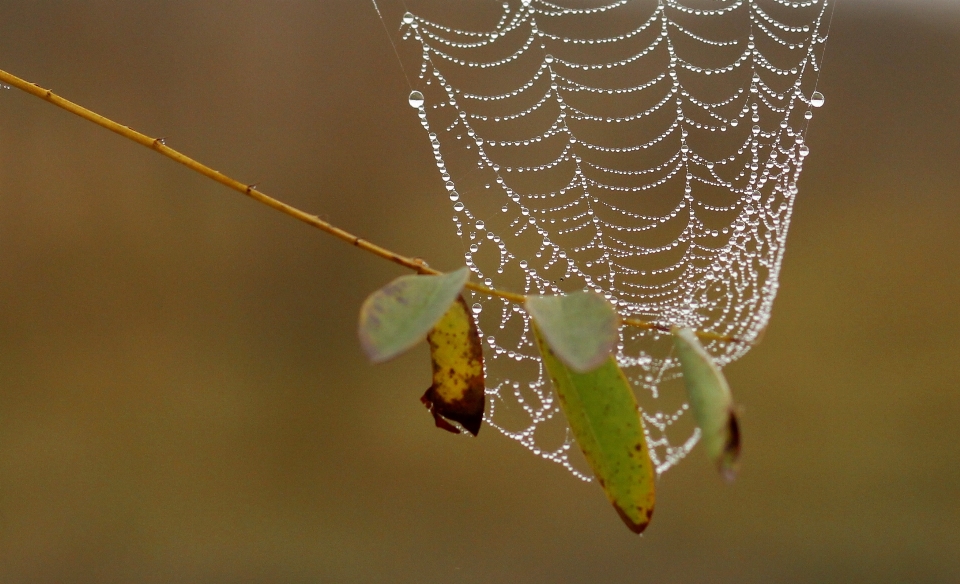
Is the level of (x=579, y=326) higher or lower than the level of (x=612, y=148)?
lower

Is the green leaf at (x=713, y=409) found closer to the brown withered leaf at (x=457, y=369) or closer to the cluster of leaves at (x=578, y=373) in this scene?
the cluster of leaves at (x=578, y=373)

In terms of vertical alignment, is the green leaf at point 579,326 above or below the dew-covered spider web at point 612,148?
below

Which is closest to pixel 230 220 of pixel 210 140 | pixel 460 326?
pixel 210 140

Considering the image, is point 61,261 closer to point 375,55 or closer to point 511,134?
point 375,55

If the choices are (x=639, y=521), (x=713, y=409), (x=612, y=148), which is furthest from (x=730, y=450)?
(x=612, y=148)

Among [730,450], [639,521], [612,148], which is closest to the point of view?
[730,450]

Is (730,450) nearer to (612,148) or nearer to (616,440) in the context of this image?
(616,440)

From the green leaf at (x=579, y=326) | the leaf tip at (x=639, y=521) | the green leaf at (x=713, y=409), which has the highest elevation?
the green leaf at (x=579, y=326)

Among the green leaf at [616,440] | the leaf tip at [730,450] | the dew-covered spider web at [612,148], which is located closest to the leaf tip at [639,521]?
the green leaf at [616,440]
